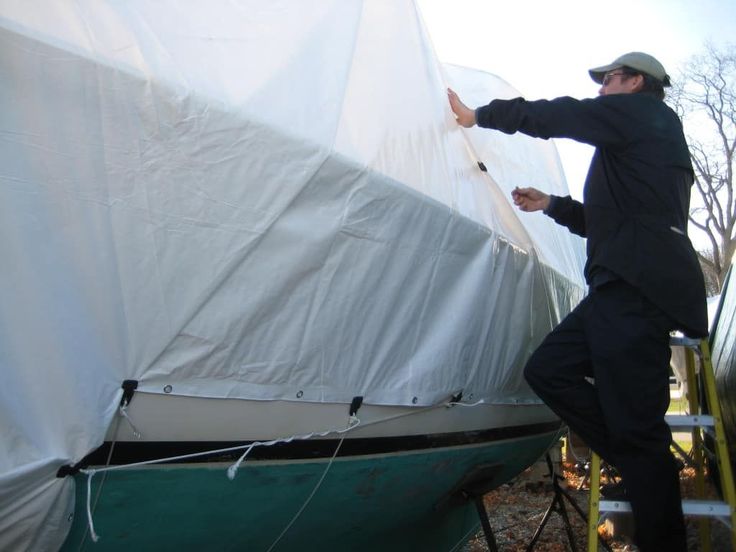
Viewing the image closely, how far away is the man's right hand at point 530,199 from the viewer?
329 centimetres

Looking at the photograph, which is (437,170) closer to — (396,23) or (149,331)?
(396,23)

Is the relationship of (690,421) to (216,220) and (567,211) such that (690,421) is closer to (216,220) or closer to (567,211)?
(567,211)

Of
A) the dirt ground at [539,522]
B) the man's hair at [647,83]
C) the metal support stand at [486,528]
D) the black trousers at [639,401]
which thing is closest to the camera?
the black trousers at [639,401]

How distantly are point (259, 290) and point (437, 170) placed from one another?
1.09 metres

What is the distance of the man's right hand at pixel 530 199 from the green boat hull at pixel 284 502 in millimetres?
1207

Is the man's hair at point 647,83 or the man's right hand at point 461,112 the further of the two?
the man's right hand at point 461,112

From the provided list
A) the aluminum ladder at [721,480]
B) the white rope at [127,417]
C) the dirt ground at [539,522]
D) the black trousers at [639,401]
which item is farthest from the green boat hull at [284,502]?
the dirt ground at [539,522]

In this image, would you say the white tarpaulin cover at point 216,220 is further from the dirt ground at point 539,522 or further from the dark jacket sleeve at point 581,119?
the dirt ground at point 539,522

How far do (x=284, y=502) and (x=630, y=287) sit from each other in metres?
1.46

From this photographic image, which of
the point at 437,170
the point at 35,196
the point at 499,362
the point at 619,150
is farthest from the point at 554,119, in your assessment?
the point at 35,196

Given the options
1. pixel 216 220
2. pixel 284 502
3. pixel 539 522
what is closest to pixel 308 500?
pixel 284 502

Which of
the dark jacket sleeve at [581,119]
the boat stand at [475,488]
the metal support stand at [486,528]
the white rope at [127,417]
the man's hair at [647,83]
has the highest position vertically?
the man's hair at [647,83]

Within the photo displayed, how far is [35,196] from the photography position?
1.72m

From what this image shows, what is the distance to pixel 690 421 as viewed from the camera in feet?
9.09
